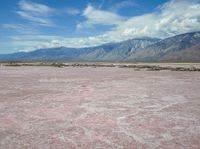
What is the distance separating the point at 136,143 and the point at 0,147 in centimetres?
393

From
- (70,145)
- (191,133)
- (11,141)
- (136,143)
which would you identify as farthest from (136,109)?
(11,141)

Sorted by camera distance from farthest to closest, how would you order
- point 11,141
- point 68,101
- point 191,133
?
point 68,101
point 191,133
point 11,141

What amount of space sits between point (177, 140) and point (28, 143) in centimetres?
452

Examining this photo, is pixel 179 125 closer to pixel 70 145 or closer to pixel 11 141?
pixel 70 145

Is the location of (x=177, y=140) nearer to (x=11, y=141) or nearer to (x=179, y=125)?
(x=179, y=125)

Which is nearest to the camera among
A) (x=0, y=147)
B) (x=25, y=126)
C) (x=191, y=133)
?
(x=0, y=147)

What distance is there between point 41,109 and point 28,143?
15.6 ft

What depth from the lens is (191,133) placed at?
8.58 m

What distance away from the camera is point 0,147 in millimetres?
7270

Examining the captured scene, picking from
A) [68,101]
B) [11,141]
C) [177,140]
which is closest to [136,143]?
[177,140]

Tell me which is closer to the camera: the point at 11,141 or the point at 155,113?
the point at 11,141

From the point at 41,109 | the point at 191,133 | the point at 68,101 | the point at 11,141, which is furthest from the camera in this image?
the point at 68,101

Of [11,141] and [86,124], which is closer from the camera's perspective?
[11,141]

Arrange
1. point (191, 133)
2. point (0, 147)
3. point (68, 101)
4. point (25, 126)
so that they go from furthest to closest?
point (68, 101) < point (25, 126) < point (191, 133) < point (0, 147)
